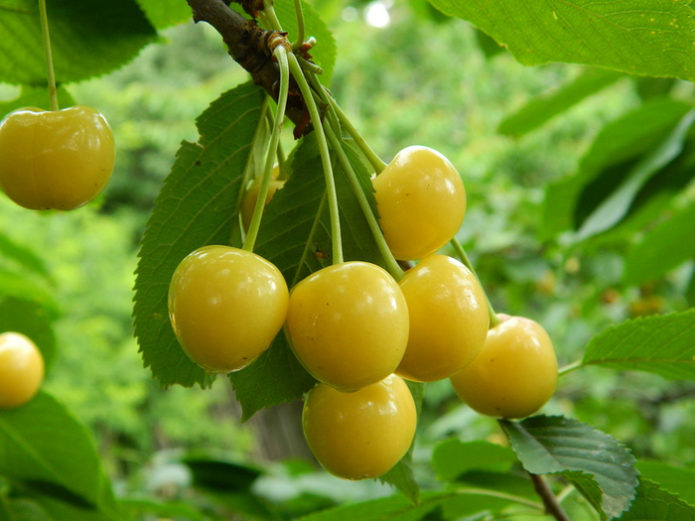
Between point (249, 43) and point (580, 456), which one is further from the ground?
point (249, 43)

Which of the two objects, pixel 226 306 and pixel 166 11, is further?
pixel 166 11

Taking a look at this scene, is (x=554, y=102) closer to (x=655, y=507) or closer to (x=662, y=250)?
(x=662, y=250)

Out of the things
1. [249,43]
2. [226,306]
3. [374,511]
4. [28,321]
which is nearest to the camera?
[226,306]

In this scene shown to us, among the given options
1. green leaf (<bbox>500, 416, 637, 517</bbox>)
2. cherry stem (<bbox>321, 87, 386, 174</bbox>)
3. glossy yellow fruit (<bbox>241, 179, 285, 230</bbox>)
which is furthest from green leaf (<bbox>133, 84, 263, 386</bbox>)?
green leaf (<bbox>500, 416, 637, 517</bbox>)

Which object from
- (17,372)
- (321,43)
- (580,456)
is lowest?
(17,372)

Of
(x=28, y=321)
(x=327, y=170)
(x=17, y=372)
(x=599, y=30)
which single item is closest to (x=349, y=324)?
(x=327, y=170)

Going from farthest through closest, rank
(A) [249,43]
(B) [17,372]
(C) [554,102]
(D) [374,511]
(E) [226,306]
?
(C) [554,102], (B) [17,372], (D) [374,511], (A) [249,43], (E) [226,306]

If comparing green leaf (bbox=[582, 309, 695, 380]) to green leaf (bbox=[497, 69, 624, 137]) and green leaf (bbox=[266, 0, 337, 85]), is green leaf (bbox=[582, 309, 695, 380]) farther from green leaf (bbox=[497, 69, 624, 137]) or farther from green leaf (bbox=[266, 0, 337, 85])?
green leaf (bbox=[497, 69, 624, 137])

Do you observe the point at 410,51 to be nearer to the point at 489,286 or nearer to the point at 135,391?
the point at 135,391
